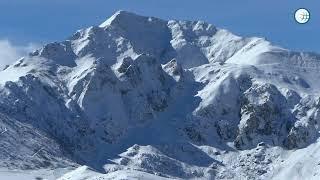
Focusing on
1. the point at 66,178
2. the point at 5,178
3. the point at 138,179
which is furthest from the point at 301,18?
the point at 5,178

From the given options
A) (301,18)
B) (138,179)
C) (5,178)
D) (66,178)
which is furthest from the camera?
(5,178)

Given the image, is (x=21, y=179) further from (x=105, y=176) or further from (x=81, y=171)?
(x=105, y=176)

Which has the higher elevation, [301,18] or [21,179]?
[301,18]

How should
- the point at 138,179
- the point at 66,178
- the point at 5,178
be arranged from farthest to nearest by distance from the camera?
the point at 5,178
the point at 66,178
the point at 138,179

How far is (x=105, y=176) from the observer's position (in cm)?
15950

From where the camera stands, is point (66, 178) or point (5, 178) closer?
point (66, 178)

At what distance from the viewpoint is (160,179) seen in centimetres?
16100

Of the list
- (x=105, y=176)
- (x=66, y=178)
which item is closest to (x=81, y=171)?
(x=66, y=178)

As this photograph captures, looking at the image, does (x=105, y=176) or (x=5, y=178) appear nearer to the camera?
(x=105, y=176)

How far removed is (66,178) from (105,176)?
1573 centimetres

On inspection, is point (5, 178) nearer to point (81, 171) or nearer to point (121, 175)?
point (81, 171)

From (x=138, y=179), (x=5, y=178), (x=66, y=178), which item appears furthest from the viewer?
(x=5, y=178)

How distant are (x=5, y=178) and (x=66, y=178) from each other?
94.3 ft

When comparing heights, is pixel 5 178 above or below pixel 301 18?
below
